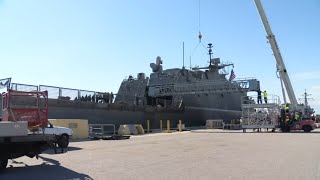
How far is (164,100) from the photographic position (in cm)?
5184

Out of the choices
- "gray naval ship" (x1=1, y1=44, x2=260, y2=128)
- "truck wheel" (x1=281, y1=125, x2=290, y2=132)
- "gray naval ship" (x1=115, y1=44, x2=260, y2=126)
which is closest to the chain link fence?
"gray naval ship" (x1=1, y1=44, x2=260, y2=128)

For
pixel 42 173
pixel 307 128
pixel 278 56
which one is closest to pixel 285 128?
pixel 307 128

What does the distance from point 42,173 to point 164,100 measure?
133 ft

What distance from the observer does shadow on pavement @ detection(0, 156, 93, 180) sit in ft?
34.9

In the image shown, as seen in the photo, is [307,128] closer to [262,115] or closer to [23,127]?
[262,115]

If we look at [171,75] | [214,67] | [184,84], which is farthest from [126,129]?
[214,67]

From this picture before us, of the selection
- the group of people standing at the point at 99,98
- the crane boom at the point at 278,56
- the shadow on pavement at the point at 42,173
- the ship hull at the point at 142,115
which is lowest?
the shadow on pavement at the point at 42,173

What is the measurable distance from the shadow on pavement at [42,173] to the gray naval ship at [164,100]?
831 inches

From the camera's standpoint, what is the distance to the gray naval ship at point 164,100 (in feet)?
122

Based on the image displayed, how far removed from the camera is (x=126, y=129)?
33.1m

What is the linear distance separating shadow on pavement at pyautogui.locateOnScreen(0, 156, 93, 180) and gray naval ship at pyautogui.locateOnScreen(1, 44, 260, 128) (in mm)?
21100

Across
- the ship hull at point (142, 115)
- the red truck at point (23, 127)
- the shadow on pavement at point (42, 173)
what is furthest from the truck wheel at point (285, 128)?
the shadow on pavement at point (42, 173)

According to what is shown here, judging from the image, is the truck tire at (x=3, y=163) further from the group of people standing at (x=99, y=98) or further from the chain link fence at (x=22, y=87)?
the group of people standing at (x=99, y=98)

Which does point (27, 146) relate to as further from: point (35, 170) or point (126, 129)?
point (126, 129)
